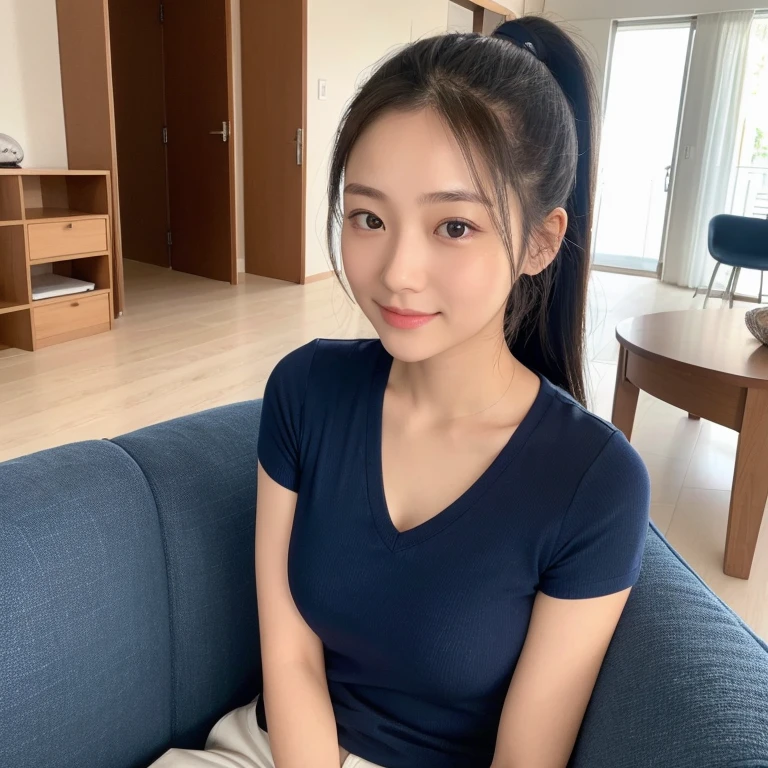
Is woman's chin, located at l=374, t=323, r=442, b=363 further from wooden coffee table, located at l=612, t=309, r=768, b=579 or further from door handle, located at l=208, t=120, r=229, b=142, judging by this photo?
door handle, located at l=208, t=120, r=229, b=142

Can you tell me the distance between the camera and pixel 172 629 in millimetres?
866

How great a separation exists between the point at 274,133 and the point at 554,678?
5.11 meters

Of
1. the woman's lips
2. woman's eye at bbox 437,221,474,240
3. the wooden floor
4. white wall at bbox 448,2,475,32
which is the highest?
white wall at bbox 448,2,475,32

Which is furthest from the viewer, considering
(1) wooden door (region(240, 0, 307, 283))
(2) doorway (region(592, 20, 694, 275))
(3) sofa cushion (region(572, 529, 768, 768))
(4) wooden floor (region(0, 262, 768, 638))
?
(2) doorway (region(592, 20, 694, 275))

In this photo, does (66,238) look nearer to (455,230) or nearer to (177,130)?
(177,130)

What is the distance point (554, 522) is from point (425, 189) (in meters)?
0.34

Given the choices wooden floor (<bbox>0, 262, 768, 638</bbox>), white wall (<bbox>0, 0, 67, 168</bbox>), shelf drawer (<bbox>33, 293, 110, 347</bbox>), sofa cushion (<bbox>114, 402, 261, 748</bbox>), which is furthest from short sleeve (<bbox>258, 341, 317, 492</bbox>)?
white wall (<bbox>0, 0, 67, 168</bbox>)

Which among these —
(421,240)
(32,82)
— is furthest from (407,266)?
(32,82)

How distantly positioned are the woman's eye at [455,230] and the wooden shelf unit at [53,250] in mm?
3212

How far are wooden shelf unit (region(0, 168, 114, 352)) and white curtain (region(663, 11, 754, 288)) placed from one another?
475 centimetres

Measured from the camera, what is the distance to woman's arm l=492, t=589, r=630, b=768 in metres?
0.68

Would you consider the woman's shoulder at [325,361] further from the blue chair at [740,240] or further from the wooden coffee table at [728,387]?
the blue chair at [740,240]

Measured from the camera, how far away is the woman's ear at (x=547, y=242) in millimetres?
762

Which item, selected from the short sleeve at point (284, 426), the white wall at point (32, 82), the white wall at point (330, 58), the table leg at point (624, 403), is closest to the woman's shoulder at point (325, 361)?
the short sleeve at point (284, 426)
